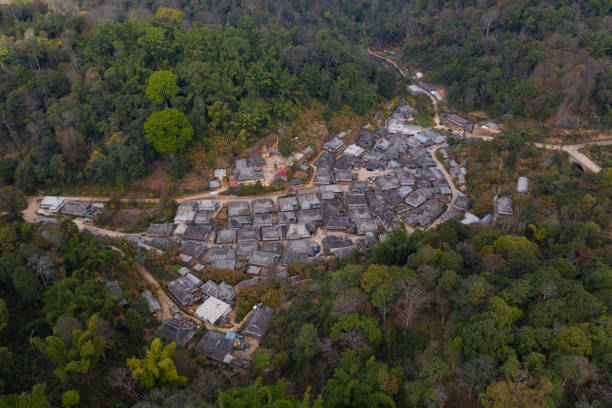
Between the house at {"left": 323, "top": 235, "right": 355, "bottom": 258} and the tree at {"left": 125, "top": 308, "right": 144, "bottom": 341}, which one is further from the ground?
the tree at {"left": 125, "top": 308, "right": 144, "bottom": 341}

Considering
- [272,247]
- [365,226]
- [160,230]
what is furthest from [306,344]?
→ [160,230]

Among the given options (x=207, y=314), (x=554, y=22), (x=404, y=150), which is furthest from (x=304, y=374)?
(x=554, y=22)

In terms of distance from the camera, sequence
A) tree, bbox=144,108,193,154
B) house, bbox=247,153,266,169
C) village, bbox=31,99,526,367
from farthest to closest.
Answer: house, bbox=247,153,266,169 < tree, bbox=144,108,193,154 < village, bbox=31,99,526,367

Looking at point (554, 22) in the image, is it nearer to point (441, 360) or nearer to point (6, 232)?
point (441, 360)

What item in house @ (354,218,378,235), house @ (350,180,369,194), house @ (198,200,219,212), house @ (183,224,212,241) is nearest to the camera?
house @ (183,224,212,241)

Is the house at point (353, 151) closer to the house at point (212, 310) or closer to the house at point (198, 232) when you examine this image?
the house at point (198, 232)

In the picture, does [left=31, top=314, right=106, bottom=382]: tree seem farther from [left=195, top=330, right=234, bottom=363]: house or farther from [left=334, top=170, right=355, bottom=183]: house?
[left=334, top=170, right=355, bottom=183]: house

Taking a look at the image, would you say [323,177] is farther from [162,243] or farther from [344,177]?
[162,243]

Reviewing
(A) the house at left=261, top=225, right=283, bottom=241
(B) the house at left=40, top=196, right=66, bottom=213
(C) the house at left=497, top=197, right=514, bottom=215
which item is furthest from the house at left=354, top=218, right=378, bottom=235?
(B) the house at left=40, top=196, right=66, bottom=213
